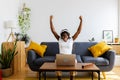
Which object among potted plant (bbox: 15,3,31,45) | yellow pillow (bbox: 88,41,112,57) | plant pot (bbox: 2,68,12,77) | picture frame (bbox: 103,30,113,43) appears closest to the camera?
plant pot (bbox: 2,68,12,77)

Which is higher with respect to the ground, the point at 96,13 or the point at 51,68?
the point at 96,13

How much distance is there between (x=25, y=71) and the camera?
17.3 ft

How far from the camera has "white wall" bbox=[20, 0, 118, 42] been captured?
689 cm

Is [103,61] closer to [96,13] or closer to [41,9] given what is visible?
[96,13]

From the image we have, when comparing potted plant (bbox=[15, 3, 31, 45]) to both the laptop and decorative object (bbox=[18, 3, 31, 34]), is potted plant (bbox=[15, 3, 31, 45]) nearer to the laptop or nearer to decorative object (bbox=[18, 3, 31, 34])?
decorative object (bbox=[18, 3, 31, 34])

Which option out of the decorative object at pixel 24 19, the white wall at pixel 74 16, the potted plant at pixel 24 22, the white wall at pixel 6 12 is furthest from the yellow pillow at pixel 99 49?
the decorative object at pixel 24 19

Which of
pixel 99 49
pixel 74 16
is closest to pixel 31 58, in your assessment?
pixel 99 49

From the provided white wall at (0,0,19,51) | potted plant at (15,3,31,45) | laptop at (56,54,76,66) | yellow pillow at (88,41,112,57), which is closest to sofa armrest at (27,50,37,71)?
white wall at (0,0,19,51)

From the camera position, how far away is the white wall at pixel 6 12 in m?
5.13

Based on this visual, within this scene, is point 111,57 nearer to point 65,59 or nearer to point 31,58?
point 31,58

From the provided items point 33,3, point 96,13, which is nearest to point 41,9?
point 33,3

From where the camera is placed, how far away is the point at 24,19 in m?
6.73

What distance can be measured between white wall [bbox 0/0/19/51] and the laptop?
2.61 metres

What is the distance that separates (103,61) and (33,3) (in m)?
3.51
